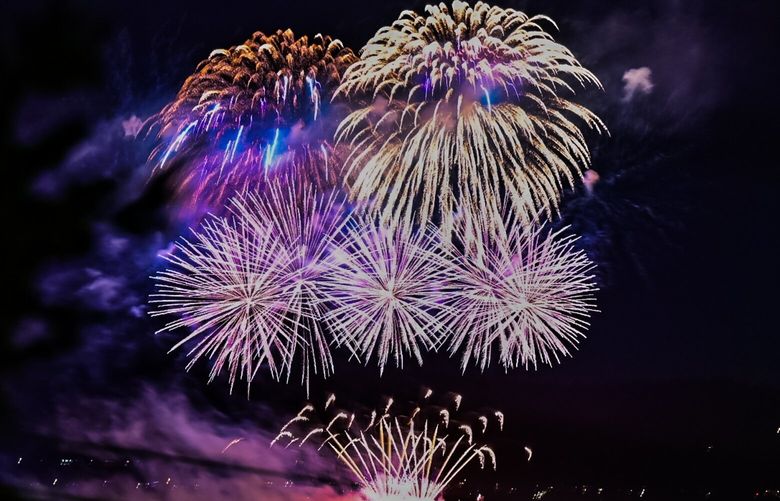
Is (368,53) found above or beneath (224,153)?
above

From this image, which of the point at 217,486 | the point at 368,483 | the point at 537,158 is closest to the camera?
the point at 537,158

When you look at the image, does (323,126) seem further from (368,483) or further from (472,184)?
(368,483)

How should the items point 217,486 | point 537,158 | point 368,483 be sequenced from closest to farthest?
point 537,158 < point 368,483 < point 217,486

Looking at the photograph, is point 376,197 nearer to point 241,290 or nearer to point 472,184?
point 472,184

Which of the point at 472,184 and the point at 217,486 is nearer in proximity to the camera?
the point at 472,184

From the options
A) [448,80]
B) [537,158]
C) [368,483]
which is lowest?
[368,483]

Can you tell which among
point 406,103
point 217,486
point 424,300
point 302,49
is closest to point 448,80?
point 406,103

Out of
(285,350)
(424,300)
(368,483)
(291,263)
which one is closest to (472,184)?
(424,300)
